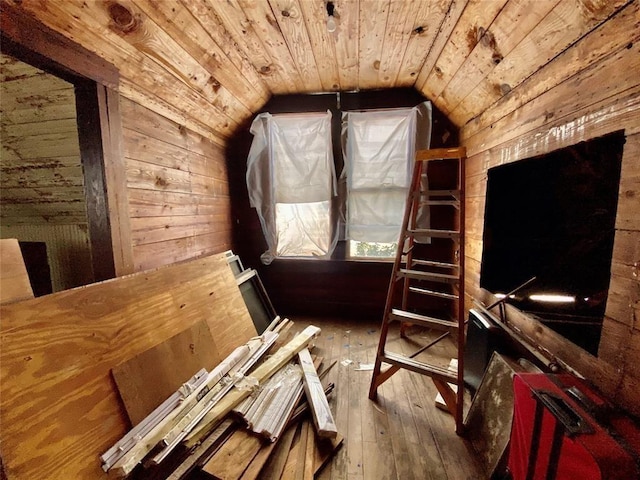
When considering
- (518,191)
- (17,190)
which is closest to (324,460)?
(518,191)

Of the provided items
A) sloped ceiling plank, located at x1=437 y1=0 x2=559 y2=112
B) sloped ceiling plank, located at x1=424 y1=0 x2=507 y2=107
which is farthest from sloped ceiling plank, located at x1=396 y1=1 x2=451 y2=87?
sloped ceiling plank, located at x1=437 y1=0 x2=559 y2=112

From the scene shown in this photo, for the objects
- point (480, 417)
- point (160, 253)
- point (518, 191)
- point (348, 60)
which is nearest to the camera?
point (480, 417)

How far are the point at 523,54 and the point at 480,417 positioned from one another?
2.02 metres

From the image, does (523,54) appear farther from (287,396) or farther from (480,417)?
(287,396)

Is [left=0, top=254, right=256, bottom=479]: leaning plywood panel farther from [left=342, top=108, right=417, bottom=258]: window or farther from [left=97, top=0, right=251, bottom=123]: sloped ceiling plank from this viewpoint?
[left=342, top=108, right=417, bottom=258]: window

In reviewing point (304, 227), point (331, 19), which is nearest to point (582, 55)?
point (331, 19)

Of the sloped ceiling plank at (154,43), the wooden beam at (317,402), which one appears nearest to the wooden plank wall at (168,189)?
the sloped ceiling plank at (154,43)

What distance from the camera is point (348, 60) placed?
2.10 metres

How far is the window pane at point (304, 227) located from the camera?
9.30 feet

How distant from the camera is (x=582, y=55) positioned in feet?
3.73

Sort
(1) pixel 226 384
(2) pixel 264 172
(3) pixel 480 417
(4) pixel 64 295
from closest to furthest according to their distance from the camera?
(4) pixel 64 295 < (3) pixel 480 417 < (1) pixel 226 384 < (2) pixel 264 172

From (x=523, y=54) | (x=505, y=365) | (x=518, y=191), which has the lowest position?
(x=505, y=365)

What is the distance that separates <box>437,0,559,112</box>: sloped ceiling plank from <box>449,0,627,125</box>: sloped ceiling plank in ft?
0.10

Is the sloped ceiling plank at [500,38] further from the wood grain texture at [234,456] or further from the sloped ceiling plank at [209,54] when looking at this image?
the wood grain texture at [234,456]
